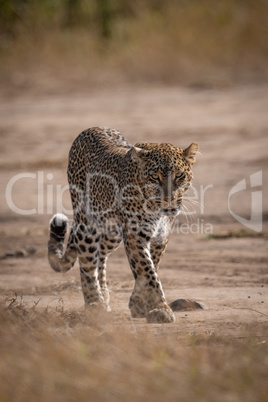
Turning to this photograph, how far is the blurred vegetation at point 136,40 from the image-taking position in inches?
715

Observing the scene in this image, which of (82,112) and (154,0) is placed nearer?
(82,112)

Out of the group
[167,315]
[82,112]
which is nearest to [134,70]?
[82,112]

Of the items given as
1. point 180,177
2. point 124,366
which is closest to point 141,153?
point 180,177

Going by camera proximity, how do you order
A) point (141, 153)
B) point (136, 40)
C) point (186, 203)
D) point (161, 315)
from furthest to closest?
point (136, 40), point (186, 203), point (141, 153), point (161, 315)

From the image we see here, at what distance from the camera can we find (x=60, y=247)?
23.7 feet

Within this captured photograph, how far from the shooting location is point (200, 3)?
2047 cm

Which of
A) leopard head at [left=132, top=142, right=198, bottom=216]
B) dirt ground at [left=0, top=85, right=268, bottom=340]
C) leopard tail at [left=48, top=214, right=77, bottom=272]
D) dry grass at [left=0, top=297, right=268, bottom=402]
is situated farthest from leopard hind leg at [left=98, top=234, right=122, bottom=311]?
dry grass at [left=0, top=297, right=268, bottom=402]

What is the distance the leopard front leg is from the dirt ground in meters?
0.10

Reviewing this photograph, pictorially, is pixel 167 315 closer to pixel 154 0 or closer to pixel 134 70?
pixel 134 70

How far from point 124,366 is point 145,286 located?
1.67 m

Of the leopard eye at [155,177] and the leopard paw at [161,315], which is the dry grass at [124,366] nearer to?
the leopard paw at [161,315]

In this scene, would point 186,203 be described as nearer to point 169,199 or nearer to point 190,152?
point 190,152

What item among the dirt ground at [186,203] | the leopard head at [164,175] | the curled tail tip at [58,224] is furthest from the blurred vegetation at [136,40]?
the leopard head at [164,175]

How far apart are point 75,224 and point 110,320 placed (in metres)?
1.58
